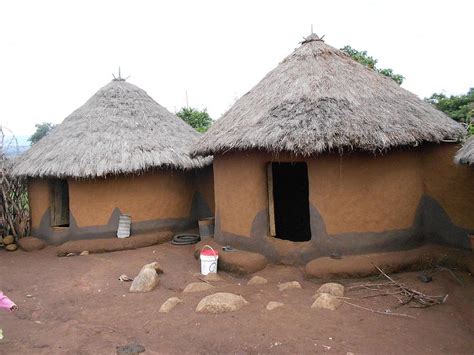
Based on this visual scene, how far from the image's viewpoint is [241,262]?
6605 mm

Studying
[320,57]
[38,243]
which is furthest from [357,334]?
[38,243]

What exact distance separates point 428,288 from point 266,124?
3353mm

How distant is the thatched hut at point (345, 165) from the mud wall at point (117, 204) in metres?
2.41

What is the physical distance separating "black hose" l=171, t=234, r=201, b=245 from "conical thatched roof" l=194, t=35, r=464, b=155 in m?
2.31

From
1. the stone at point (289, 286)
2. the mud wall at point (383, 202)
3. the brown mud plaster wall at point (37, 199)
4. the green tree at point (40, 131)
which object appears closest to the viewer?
the stone at point (289, 286)

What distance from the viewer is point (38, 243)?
30.2ft

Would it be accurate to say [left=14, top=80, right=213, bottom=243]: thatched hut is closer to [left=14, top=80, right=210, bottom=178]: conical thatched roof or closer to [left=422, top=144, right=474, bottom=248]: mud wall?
[left=14, top=80, right=210, bottom=178]: conical thatched roof

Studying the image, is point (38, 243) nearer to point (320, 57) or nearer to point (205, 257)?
point (205, 257)

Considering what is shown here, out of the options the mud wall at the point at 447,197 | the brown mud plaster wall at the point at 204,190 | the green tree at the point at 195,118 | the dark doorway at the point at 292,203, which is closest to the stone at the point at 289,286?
the mud wall at the point at 447,197

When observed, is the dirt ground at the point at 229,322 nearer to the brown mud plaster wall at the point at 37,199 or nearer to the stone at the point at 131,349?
the stone at the point at 131,349

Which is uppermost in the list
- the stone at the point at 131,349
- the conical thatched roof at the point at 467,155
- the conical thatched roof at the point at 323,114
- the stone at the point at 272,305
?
the conical thatched roof at the point at 323,114

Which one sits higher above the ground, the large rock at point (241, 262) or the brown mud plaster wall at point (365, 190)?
the brown mud plaster wall at point (365, 190)

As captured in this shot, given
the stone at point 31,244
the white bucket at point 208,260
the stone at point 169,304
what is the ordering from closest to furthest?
the stone at point 169,304
the white bucket at point 208,260
the stone at point 31,244

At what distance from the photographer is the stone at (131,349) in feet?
13.8
